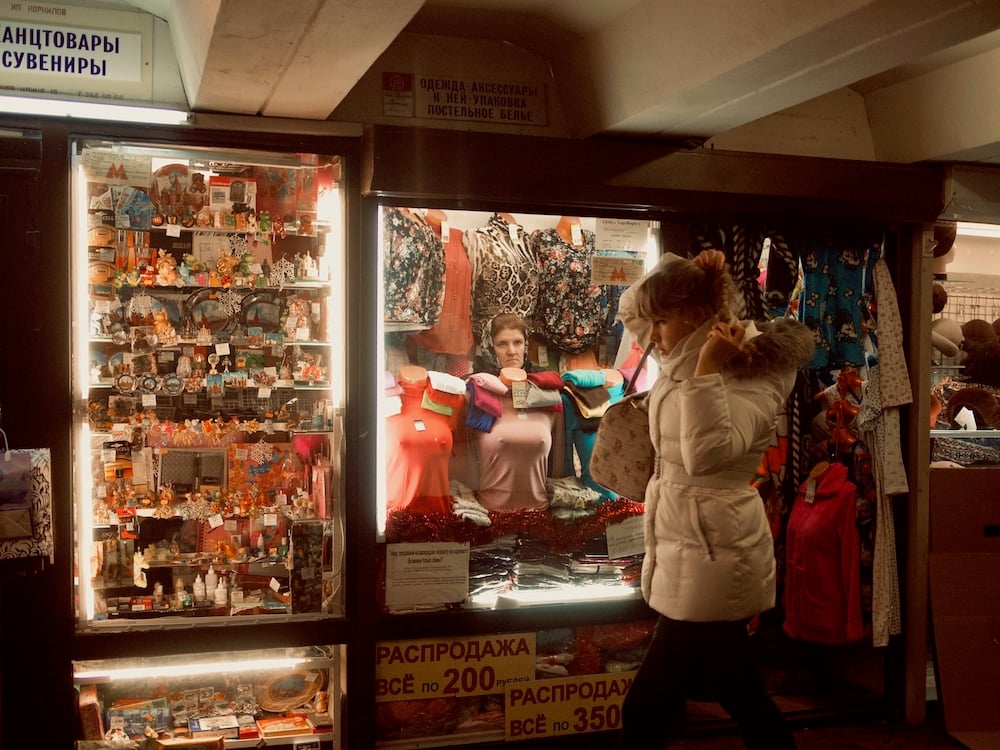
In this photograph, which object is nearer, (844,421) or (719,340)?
(719,340)

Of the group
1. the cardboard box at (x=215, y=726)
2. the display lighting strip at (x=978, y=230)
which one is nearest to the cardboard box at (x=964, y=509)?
the display lighting strip at (x=978, y=230)

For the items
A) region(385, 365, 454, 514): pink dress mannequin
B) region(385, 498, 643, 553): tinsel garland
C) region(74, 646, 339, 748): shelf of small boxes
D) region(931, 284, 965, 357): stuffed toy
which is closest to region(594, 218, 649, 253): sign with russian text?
region(385, 365, 454, 514): pink dress mannequin

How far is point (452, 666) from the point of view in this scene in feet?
12.1

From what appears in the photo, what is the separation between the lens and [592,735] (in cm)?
384

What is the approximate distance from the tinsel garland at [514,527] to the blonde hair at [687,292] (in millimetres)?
1366

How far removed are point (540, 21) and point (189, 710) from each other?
300 cm

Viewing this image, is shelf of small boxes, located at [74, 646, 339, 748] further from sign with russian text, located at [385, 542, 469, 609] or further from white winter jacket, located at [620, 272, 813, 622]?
white winter jacket, located at [620, 272, 813, 622]

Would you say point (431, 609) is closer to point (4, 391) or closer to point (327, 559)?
point (327, 559)

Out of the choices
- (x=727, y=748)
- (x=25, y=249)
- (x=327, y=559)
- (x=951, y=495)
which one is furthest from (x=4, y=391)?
(x=951, y=495)

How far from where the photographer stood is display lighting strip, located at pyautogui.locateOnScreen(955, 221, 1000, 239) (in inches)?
183

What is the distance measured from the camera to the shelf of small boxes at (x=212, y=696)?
11.8 feet

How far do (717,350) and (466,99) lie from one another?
1.67 meters

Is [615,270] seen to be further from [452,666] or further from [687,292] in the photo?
[452,666]

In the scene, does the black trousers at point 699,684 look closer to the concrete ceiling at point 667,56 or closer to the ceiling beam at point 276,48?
the concrete ceiling at point 667,56
